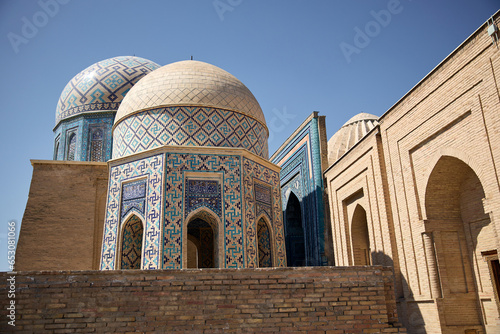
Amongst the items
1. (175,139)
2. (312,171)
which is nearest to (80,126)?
(175,139)

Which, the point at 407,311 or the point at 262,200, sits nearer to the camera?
the point at 407,311

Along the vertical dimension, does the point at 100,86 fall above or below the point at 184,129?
above

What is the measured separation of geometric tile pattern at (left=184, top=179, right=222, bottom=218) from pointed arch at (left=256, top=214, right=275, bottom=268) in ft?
3.14

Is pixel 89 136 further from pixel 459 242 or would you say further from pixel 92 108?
pixel 459 242

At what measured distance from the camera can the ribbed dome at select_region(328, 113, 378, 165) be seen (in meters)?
12.7

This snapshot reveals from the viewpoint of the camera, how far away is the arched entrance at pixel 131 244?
8.55 meters

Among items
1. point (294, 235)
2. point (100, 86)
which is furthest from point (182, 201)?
point (100, 86)

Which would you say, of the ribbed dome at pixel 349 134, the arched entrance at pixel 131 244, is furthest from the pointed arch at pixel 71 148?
the ribbed dome at pixel 349 134

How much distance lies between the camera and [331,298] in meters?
5.13

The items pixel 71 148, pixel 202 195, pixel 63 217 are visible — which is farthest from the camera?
pixel 71 148

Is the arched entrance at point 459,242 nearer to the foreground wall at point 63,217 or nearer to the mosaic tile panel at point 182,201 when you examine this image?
the mosaic tile panel at point 182,201

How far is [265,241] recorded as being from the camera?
9.13m

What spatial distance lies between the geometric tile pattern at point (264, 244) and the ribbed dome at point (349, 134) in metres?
4.15

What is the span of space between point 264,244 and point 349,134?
5.15 metres
